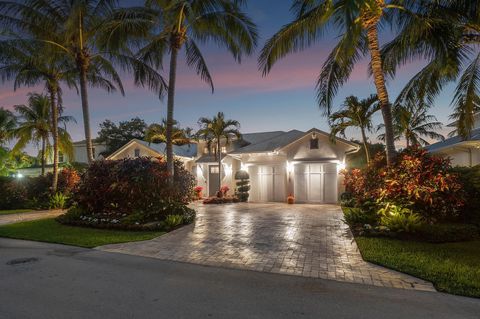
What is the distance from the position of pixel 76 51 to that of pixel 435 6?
46.9 feet

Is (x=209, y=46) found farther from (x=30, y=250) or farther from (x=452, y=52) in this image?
(x=30, y=250)

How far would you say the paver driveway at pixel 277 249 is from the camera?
5.48 metres

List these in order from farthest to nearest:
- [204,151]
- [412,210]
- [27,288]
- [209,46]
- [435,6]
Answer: [204,151] → [209,46] → [435,6] → [412,210] → [27,288]

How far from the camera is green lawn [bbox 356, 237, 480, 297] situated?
479 centimetres

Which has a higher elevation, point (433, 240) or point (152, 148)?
point (152, 148)

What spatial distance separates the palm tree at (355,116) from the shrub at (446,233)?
881cm

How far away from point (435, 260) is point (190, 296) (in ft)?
16.6

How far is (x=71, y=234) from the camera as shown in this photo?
9188mm

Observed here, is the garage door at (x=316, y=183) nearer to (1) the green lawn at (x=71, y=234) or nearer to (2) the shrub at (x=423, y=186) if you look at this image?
(2) the shrub at (x=423, y=186)

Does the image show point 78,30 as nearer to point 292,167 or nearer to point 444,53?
point 292,167

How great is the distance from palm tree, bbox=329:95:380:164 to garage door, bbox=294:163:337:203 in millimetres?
2304

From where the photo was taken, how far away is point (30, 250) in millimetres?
7387

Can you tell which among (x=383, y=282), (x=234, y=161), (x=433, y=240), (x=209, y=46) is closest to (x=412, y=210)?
(x=433, y=240)

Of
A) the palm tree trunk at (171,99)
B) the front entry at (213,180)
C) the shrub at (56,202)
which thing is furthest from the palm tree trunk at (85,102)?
the front entry at (213,180)
